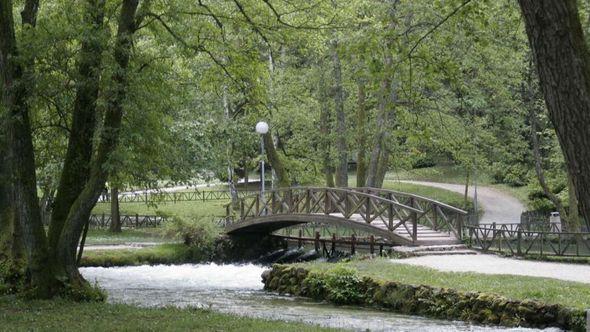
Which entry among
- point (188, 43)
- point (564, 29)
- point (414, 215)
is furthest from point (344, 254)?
point (564, 29)

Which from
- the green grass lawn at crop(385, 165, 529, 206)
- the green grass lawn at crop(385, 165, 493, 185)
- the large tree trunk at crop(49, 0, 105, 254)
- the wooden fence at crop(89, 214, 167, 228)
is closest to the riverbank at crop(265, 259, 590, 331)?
the large tree trunk at crop(49, 0, 105, 254)

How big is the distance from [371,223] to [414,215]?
2.25 meters

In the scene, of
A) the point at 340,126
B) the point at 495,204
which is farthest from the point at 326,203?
the point at 495,204

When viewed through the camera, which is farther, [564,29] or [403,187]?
[403,187]

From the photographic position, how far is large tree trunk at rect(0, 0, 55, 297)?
13.3 m

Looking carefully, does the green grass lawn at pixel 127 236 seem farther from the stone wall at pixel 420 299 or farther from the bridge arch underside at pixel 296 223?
the stone wall at pixel 420 299

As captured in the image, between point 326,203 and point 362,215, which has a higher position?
point 326,203

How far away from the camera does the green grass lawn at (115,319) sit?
1089 cm

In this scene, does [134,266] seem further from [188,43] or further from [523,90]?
[523,90]

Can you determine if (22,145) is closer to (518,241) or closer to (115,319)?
(115,319)

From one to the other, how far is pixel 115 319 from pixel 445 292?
703 cm

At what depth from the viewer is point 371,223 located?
992 inches

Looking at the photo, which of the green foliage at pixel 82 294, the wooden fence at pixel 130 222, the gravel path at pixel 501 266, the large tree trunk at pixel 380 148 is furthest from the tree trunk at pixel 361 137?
the green foliage at pixel 82 294

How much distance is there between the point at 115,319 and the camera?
1175 centimetres
